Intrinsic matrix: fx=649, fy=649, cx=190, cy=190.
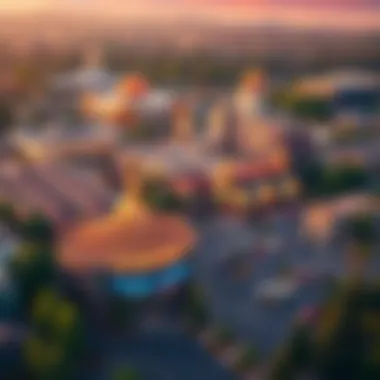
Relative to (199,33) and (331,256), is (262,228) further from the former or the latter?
(199,33)

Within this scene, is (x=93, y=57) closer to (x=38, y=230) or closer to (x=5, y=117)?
(x=5, y=117)

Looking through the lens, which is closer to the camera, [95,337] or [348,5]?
[95,337]

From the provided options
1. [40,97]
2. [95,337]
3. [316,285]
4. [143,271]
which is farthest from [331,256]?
[40,97]

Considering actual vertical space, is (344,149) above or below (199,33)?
below

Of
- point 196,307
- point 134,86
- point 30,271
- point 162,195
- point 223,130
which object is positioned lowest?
point 196,307

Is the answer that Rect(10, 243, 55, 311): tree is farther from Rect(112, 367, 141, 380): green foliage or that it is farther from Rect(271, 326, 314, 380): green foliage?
Rect(271, 326, 314, 380): green foliage

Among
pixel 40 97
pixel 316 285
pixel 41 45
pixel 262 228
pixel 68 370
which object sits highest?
pixel 41 45

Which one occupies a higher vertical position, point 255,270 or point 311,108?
point 311,108

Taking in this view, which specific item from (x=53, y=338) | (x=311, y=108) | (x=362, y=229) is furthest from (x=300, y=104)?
(x=53, y=338)

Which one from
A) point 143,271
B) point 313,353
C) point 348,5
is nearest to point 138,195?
point 143,271
